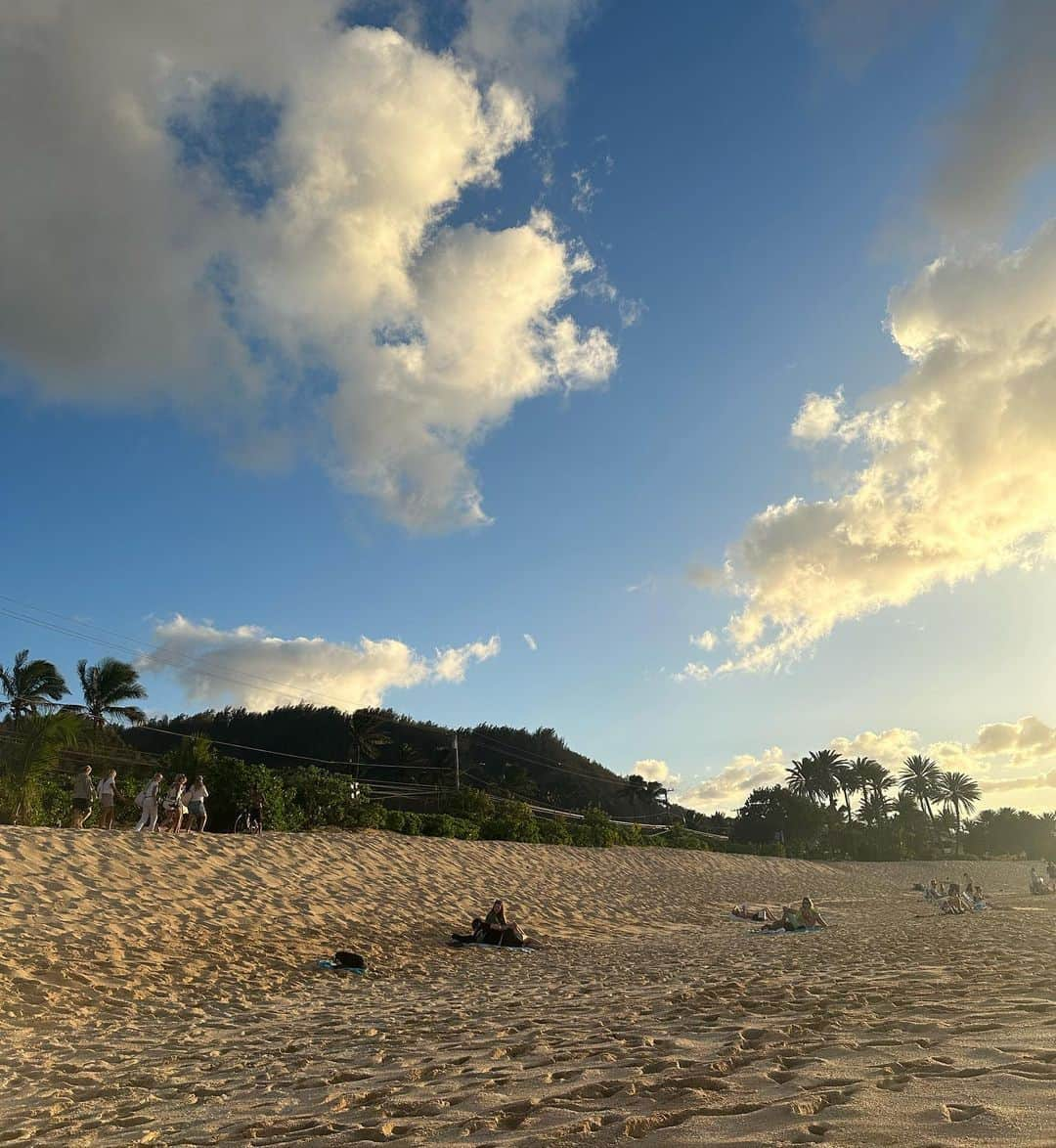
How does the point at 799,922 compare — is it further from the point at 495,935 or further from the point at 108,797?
the point at 108,797

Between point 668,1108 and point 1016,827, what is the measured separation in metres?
107

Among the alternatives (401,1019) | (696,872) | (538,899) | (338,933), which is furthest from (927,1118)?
(696,872)

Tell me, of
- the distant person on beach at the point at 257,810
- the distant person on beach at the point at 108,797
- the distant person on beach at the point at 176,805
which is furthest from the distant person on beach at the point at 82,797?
the distant person on beach at the point at 257,810

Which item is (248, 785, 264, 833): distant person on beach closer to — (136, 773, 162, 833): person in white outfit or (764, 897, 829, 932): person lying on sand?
(136, 773, 162, 833): person in white outfit

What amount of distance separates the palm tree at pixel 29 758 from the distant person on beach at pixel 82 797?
839 millimetres

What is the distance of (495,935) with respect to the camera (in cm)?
1320

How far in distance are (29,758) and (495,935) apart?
12093mm

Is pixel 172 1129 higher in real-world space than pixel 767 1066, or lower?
lower

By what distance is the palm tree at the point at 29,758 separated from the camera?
16.1m

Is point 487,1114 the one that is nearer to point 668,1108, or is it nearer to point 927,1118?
point 668,1108

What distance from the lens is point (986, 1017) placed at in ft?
16.5

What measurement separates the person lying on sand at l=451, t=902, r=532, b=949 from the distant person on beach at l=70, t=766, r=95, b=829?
894cm

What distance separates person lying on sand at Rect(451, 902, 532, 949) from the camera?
13.1m

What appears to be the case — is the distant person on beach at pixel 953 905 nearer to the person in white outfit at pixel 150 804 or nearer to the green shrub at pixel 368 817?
the green shrub at pixel 368 817
